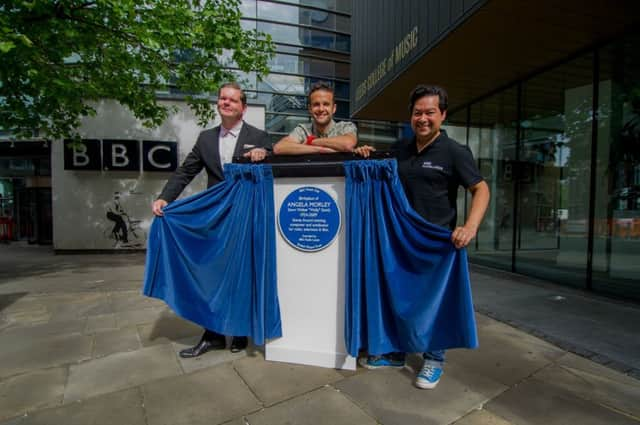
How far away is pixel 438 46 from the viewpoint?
5250 mm

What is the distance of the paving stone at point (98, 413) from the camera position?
2.10 metres

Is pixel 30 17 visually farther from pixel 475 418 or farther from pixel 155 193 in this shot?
pixel 475 418

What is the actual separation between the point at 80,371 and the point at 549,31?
675cm

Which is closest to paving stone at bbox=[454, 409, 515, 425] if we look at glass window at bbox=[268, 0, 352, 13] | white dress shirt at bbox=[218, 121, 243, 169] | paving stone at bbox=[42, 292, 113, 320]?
white dress shirt at bbox=[218, 121, 243, 169]

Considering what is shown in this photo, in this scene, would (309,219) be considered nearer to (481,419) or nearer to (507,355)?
(481,419)

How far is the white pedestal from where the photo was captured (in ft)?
8.66

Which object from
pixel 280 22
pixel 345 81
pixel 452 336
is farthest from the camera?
pixel 345 81

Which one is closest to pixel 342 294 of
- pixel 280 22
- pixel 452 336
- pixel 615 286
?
pixel 452 336

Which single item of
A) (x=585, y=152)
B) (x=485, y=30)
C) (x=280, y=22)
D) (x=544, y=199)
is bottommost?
(x=544, y=199)

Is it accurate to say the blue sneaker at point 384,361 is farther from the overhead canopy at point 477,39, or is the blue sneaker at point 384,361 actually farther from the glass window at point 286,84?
the glass window at point 286,84

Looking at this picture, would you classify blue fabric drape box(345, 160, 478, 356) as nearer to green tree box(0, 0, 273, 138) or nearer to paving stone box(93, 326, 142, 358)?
paving stone box(93, 326, 142, 358)

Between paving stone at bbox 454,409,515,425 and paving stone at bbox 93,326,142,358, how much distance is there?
281 cm

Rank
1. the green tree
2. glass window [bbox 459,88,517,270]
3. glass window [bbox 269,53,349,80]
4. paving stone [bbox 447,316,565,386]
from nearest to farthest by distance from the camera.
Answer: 1. paving stone [bbox 447,316,565,386]
2. the green tree
3. glass window [bbox 459,88,517,270]
4. glass window [bbox 269,53,349,80]

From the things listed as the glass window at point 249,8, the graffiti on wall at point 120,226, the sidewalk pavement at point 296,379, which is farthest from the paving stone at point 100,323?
the glass window at point 249,8
